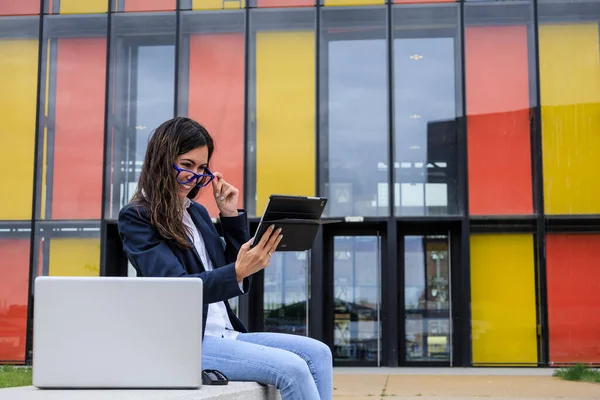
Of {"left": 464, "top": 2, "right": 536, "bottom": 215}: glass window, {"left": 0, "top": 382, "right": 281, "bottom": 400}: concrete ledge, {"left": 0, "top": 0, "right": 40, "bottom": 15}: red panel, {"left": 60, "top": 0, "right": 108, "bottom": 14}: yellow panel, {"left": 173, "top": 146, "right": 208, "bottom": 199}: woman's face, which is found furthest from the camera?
{"left": 0, "top": 0, "right": 40, "bottom": 15}: red panel

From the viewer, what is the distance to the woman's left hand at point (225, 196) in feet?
10.5

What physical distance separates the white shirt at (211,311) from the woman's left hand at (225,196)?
0.43ft

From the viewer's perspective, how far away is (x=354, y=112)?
39.6ft

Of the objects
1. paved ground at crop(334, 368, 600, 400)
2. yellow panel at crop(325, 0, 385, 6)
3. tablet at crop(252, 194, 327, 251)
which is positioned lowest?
paved ground at crop(334, 368, 600, 400)

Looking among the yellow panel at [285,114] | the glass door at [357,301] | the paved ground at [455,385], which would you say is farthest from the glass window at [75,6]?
the paved ground at [455,385]

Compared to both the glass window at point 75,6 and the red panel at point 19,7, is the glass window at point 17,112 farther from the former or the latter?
the glass window at point 75,6

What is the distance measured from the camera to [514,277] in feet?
37.7

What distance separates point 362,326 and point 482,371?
1.89m

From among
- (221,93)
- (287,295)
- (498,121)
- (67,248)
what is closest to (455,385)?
(287,295)

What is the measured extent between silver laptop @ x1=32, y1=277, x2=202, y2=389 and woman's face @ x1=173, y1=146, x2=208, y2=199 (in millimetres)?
650

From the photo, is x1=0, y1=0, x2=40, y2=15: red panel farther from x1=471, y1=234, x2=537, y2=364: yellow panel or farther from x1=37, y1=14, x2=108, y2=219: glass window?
x1=471, y1=234, x2=537, y2=364: yellow panel

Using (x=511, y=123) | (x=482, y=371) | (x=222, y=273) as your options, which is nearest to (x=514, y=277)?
(x=482, y=371)

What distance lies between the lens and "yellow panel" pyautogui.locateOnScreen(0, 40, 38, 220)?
12.2 m

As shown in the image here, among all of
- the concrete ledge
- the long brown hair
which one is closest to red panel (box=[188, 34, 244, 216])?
the long brown hair
